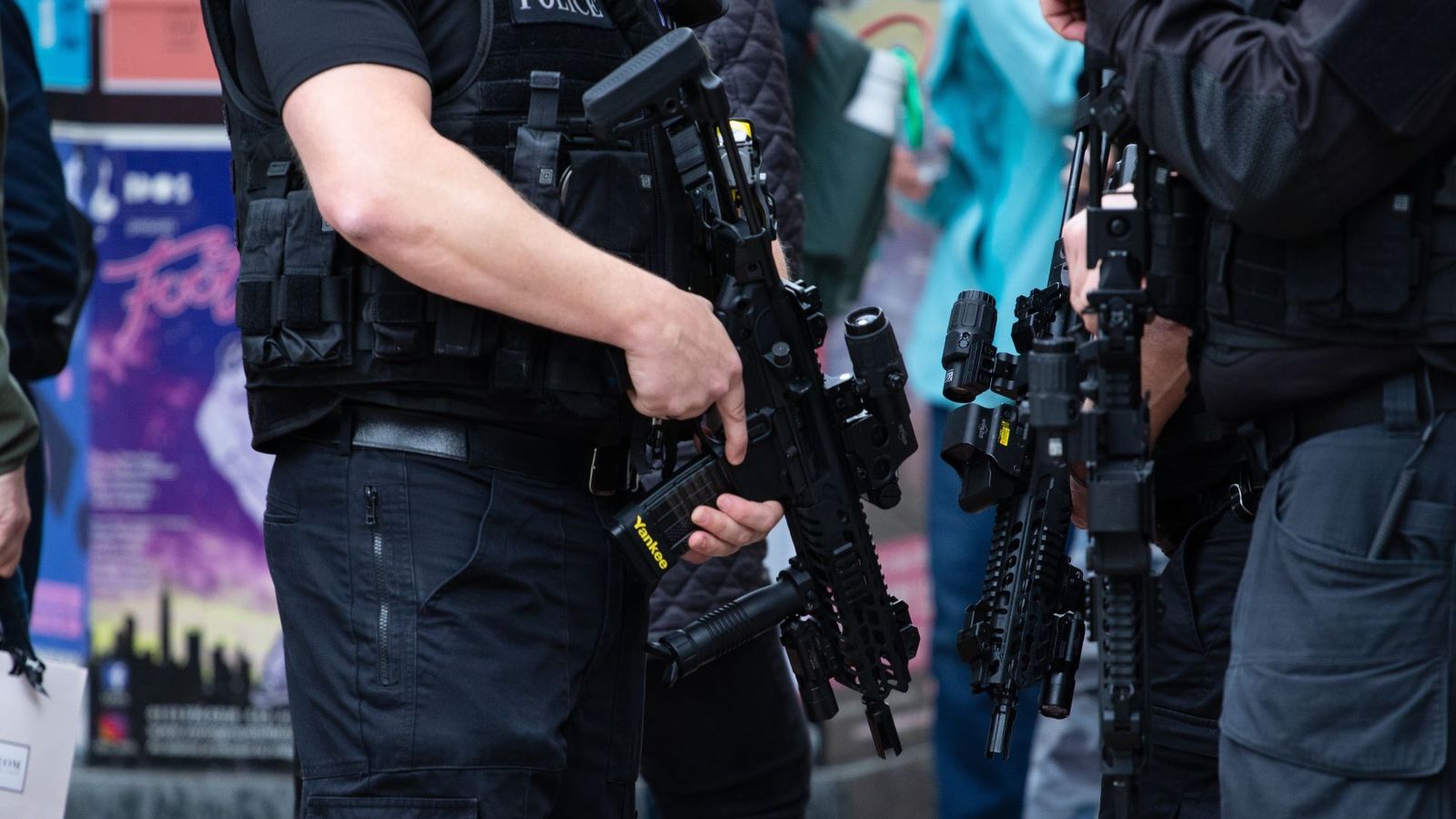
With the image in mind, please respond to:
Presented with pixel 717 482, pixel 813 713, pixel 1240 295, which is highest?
pixel 1240 295

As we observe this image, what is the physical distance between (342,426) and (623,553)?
390mm

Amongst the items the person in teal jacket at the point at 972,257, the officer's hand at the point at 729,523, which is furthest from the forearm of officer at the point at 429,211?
the person in teal jacket at the point at 972,257

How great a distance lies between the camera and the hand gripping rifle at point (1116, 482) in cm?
187

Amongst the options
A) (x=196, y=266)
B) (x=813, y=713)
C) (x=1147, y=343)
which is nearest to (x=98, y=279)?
(x=196, y=266)

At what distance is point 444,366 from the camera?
6.57 feet

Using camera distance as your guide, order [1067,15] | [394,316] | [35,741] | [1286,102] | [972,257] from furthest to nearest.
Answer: [972,257] < [35,741] < [1067,15] < [394,316] < [1286,102]

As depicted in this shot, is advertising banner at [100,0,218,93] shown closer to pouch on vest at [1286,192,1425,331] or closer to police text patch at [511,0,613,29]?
police text patch at [511,0,613,29]

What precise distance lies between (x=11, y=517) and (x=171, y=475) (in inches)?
59.4

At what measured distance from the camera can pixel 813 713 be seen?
240cm

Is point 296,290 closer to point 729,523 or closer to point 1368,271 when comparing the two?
point 729,523

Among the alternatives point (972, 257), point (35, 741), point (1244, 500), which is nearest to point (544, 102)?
point (1244, 500)

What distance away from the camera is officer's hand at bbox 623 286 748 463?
6.51 feet

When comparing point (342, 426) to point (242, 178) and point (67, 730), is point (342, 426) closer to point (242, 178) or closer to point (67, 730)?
point (242, 178)

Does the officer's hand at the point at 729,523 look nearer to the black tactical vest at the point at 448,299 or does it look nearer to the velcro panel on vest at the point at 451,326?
the black tactical vest at the point at 448,299
